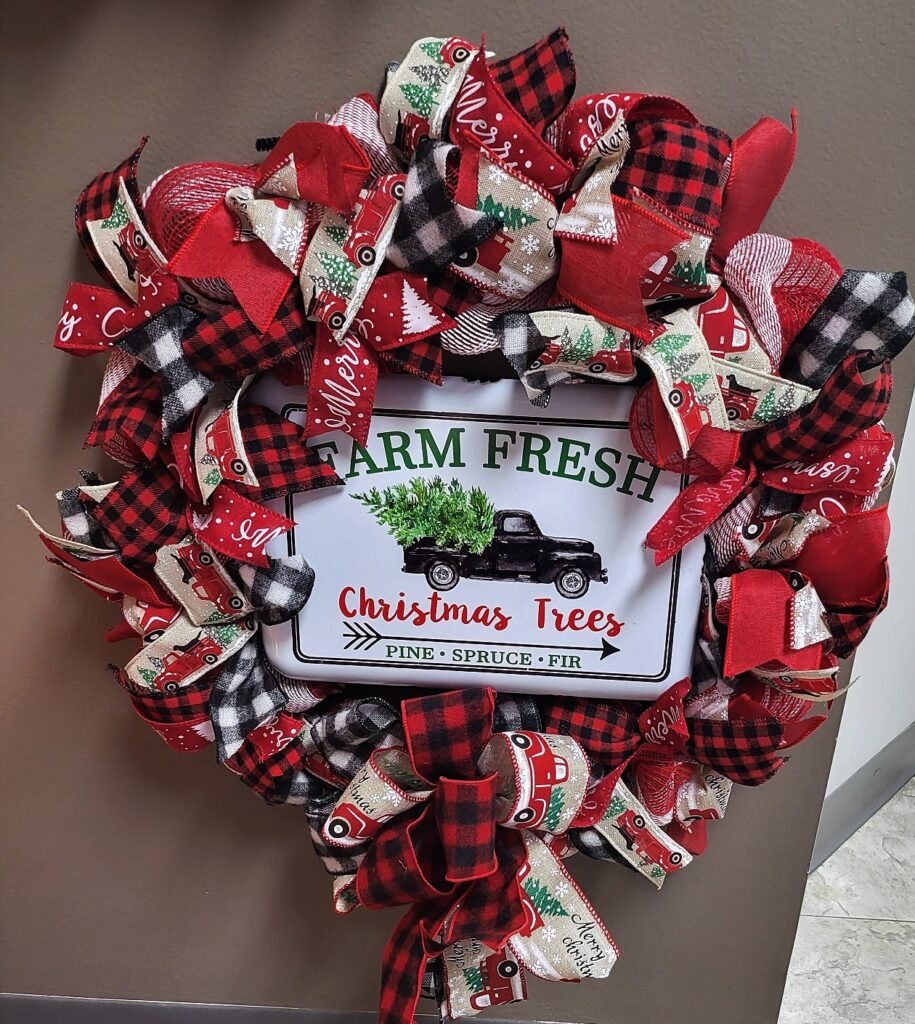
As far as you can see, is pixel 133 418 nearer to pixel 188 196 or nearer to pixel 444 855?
pixel 188 196

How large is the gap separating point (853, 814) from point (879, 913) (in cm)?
15

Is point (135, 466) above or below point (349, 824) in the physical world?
above

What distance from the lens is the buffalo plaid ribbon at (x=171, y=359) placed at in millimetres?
498

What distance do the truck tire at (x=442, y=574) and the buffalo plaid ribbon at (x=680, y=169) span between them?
0.85ft

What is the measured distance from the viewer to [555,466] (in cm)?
53

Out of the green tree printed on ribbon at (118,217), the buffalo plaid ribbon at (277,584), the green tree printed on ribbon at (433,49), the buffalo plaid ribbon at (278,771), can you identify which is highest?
the green tree printed on ribbon at (433,49)

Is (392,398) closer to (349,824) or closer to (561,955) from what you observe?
(349,824)

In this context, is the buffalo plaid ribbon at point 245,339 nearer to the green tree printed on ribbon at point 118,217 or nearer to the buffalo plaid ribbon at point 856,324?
the green tree printed on ribbon at point 118,217

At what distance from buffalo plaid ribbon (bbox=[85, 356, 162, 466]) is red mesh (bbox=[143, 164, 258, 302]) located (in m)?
0.08

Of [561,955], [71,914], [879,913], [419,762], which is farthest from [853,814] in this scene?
[71,914]

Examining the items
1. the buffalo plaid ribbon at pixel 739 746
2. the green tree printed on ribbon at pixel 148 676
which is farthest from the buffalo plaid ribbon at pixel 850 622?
the green tree printed on ribbon at pixel 148 676

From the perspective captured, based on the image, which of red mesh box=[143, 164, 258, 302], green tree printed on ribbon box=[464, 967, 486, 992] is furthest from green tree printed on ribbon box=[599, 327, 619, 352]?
green tree printed on ribbon box=[464, 967, 486, 992]

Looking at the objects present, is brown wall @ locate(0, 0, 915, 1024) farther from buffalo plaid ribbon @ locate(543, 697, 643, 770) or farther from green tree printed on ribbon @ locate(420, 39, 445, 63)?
buffalo plaid ribbon @ locate(543, 697, 643, 770)

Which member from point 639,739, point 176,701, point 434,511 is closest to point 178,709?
point 176,701
